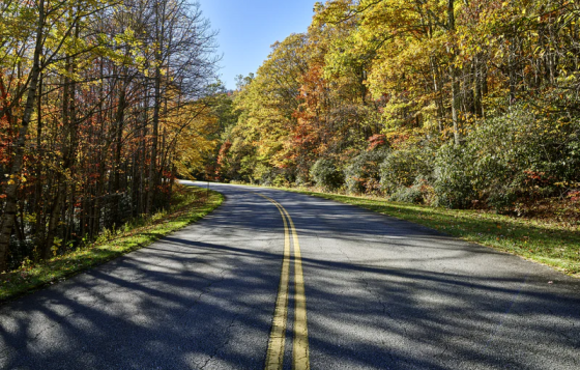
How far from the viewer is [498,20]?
641cm

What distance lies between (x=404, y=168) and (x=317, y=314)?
1639cm

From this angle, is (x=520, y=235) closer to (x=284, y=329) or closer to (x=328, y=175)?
(x=284, y=329)

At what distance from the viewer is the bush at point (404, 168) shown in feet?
54.7

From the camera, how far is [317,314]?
3.41 m

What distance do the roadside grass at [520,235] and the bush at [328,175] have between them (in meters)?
14.3

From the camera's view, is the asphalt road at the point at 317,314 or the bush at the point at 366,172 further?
the bush at the point at 366,172

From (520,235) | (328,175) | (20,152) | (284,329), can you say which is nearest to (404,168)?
(328,175)

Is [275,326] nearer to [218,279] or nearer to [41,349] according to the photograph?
[218,279]

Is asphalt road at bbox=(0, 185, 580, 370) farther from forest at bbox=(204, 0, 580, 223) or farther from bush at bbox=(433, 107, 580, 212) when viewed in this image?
bush at bbox=(433, 107, 580, 212)

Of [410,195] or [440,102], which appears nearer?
[410,195]

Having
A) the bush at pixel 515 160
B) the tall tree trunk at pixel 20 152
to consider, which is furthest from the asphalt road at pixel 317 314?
the bush at pixel 515 160

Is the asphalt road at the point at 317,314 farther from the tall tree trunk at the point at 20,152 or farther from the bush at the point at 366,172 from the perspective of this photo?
the bush at the point at 366,172

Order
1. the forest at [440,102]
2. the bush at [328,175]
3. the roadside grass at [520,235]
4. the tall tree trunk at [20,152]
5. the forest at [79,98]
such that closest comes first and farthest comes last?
the roadside grass at [520,235] → the tall tree trunk at [20,152] → the forest at [79,98] → the forest at [440,102] → the bush at [328,175]

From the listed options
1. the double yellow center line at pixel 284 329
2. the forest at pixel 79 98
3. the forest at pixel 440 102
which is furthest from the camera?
the forest at pixel 440 102
